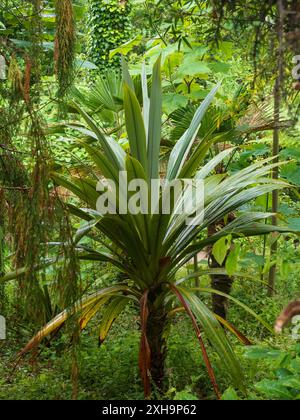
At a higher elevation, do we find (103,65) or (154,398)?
(103,65)

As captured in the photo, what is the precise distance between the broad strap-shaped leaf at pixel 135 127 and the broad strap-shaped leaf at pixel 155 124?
0.16ft

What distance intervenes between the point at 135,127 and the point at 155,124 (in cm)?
17

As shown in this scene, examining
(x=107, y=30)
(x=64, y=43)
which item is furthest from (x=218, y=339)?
(x=107, y=30)

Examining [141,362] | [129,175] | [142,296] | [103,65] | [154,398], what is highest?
[103,65]

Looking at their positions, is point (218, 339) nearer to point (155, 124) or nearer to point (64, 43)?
point (155, 124)

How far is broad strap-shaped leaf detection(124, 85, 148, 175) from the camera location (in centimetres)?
259

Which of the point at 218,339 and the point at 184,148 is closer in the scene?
the point at 218,339

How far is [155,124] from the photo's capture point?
2.80 m

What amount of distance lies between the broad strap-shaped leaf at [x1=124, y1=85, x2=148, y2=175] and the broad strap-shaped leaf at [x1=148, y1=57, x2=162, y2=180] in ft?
0.16

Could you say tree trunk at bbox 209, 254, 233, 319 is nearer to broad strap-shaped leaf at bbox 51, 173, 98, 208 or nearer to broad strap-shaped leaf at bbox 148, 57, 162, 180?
broad strap-shaped leaf at bbox 148, 57, 162, 180

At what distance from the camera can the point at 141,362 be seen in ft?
7.48
